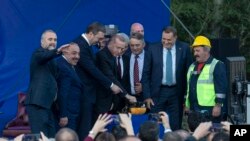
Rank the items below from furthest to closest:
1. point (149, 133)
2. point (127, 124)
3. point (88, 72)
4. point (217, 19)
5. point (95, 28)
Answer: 1. point (217, 19)
2. point (88, 72)
3. point (95, 28)
4. point (127, 124)
5. point (149, 133)

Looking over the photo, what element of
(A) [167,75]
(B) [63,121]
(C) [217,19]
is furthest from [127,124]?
(C) [217,19]

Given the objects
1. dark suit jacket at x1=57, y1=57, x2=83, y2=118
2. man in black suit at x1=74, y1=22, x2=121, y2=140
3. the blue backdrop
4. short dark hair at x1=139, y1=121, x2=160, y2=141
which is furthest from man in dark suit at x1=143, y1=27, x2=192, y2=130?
short dark hair at x1=139, y1=121, x2=160, y2=141

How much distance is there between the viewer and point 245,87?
11.1 metres

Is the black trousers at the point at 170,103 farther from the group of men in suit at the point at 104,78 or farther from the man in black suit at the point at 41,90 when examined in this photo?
the man in black suit at the point at 41,90

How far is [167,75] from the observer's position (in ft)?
36.9

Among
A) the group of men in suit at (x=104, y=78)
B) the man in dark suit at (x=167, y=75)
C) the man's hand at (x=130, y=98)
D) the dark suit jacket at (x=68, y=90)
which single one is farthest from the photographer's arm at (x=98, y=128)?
the man in dark suit at (x=167, y=75)

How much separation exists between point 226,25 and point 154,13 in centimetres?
643

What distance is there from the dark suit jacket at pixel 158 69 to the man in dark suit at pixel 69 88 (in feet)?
4.21

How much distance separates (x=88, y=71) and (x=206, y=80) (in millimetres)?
1585

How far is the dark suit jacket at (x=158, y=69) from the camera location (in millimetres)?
11266

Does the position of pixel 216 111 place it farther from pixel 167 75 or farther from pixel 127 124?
pixel 127 124

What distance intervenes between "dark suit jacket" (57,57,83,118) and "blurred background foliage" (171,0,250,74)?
29.3ft

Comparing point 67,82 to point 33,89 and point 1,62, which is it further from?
point 1,62

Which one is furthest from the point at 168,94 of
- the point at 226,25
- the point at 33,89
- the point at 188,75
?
the point at 226,25
